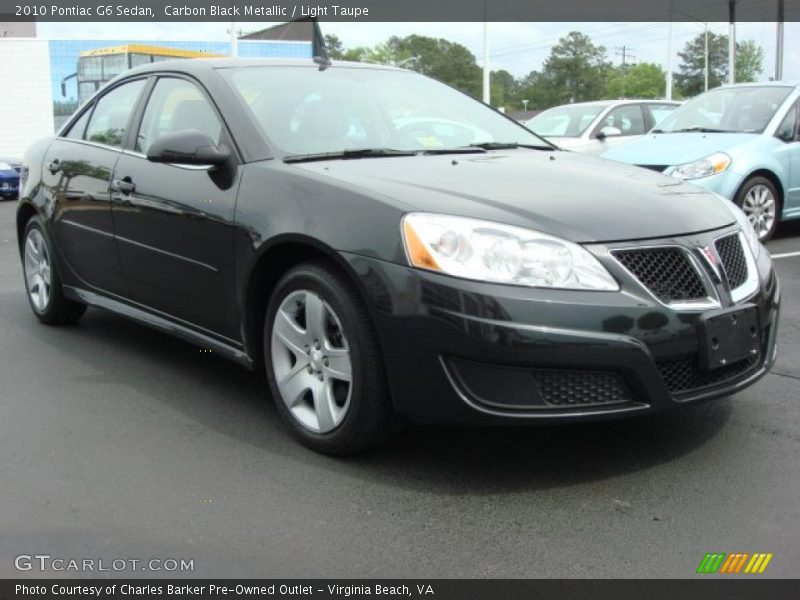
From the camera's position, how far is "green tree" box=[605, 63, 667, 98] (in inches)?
4646

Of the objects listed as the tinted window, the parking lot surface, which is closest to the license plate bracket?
the parking lot surface

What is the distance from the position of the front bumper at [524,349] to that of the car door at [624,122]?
914cm

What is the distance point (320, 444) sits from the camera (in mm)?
3352

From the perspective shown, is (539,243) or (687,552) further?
(539,243)

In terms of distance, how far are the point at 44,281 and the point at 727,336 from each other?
4.18m

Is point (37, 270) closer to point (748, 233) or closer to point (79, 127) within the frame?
point (79, 127)

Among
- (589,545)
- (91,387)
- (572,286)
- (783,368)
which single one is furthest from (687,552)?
(91,387)

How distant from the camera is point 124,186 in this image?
14.4 feet

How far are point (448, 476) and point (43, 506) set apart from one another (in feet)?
4.62

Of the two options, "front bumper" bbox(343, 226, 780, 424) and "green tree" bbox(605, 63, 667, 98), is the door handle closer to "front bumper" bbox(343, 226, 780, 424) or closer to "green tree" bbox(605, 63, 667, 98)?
"front bumper" bbox(343, 226, 780, 424)

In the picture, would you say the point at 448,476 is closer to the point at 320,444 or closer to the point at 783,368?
the point at 320,444

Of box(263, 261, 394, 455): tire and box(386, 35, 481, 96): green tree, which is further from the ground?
box(386, 35, 481, 96): green tree

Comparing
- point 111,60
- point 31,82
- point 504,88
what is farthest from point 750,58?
point 111,60

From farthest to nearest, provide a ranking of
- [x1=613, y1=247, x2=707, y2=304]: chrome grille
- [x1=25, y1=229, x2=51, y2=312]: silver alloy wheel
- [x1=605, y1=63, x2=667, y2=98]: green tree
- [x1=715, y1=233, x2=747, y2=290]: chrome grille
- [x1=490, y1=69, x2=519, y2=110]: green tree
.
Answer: [x1=605, y1=63, x2=667, y2=98]: green tree
[x1=490, y1=69, x2=519, y2=110]: green tree
[x1=25, y1=229, x2=51, y2=312]: silver alloy wheel
[x1=715, y1=233, x2=747, y2=290]: chrome grille
[x1=613, y1=247, x2=707, y2=304]: chrome grille
